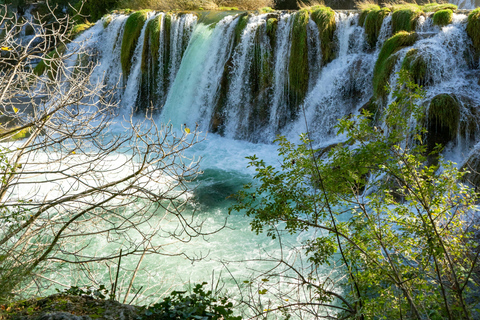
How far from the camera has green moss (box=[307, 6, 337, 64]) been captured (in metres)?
10.9

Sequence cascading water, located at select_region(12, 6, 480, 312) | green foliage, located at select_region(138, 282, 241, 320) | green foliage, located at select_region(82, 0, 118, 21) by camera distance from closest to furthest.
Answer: green foliage, located at select_region(138, 282, 241, 320)
cascading water, located at select_region(12, 6, 480, 312)
green foliage, located at select_region(82, 0, 118, 21)

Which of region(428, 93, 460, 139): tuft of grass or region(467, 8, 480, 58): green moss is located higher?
region(467, 8, 480, 58): green moss

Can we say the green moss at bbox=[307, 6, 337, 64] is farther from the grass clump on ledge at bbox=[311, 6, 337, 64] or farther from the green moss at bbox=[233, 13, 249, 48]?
the green moss at bbox=[233, 13, 249, 48]

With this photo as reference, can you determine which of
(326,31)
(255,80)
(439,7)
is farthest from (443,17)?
(255,80)

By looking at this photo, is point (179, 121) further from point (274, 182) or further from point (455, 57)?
point (274, 182)

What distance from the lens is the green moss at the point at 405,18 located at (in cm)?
973

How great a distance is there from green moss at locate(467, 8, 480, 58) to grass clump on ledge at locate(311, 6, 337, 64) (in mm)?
3251

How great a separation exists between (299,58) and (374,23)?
6.79 ft

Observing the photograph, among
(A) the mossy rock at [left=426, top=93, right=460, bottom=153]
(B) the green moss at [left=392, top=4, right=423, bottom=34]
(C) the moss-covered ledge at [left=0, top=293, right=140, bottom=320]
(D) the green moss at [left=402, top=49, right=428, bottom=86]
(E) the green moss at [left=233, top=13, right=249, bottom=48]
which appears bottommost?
(C) the moss-covered ledge at [left=0, top=293, right=140, bottom=320]

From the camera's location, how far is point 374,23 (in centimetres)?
1038

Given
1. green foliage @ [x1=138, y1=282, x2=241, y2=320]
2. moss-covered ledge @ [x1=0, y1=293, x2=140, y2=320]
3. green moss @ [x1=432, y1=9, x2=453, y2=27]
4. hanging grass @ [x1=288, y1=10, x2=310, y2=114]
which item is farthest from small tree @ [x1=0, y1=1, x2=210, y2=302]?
green moss @ [x1=432, y1=9, x2=453, y2=27]

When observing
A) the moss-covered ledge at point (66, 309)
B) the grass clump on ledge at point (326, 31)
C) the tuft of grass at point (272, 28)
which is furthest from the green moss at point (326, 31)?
the moss-covered ledge at point (66, 309)

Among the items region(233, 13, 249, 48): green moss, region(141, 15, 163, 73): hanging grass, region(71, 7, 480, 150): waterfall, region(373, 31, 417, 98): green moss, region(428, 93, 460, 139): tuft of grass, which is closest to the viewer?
region(428, 93, 460, 139): tuft of grass

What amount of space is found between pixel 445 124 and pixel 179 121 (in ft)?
25.4
